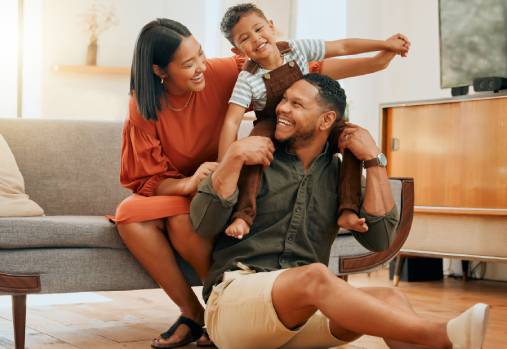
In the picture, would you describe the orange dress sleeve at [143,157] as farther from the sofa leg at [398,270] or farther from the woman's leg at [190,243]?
the sofa leg at [398,270]

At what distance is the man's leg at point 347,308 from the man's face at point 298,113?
415 mm

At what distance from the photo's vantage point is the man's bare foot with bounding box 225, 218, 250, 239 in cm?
202

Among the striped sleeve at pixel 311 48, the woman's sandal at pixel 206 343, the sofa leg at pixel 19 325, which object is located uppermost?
the striped sleeve at pixel 311 48

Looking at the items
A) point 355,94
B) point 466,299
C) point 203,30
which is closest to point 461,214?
point 466,299

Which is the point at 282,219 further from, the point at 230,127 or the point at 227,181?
the point at 230,127

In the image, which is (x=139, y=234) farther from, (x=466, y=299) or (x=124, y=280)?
(x=466, y=299)

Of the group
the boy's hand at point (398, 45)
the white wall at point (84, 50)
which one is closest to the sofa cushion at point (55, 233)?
the boy's hand at point (398, 45)

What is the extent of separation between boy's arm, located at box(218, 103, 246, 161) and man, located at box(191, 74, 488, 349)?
0.53 feet

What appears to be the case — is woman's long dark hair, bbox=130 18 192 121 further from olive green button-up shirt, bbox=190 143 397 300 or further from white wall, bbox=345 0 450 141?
white wall, bbox=345 0 450 141

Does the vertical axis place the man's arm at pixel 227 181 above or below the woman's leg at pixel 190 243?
above

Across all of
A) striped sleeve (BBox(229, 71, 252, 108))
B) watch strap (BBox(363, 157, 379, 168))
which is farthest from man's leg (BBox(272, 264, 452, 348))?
striped sleeve (BBox(229, 71, 252, 108))

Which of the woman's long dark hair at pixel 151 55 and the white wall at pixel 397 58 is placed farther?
the white wall at pixel 397 58

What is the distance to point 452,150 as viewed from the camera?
4051 mm

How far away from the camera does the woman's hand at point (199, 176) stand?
2.24 m
